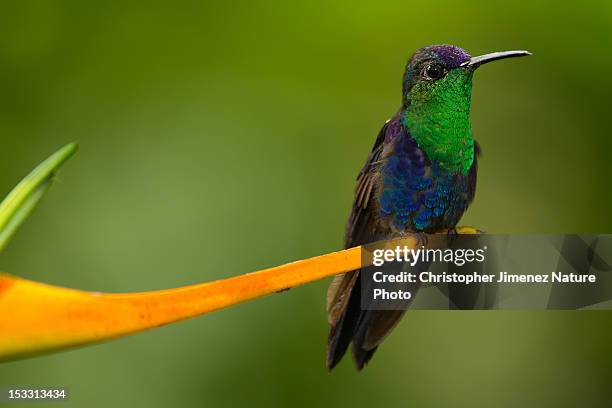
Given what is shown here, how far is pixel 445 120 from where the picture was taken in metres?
1.63

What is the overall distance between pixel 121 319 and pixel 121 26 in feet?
6.62

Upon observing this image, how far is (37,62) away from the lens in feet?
8.06

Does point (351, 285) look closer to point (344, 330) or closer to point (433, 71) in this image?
point (344, 330)

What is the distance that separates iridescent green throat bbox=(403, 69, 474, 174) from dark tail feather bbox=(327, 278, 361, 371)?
1.08ft

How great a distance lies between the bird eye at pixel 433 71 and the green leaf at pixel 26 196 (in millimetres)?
955

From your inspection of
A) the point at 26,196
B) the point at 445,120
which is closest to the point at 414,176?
the point at 445,120

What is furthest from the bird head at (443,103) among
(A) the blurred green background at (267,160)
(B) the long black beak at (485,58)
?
(A) the blurred green background at (267,160)

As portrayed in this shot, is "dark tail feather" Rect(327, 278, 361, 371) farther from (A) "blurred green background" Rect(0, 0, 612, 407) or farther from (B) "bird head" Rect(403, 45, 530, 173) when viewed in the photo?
(A) "blurred green background" Rect(0, 0, 612, 407)

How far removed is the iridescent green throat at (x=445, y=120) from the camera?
1.62m

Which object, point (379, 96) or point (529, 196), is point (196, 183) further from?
point (529, 196)

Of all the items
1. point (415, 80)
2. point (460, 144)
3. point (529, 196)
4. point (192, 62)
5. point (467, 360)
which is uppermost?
point (192, 62)

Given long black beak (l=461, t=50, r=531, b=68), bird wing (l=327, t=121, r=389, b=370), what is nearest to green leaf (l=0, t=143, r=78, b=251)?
bird wing (l=327, t=121, r=389, b=370)

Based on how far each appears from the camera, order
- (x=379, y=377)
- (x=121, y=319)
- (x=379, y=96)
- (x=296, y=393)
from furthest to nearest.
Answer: (x=379, y=96) < (x=379, y=377) < (x=296, y=393) < (x=121, y=319)

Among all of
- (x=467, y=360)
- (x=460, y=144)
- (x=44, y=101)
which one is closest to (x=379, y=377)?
(x=467, y=360)
